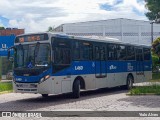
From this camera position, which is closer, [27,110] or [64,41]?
[27,110]

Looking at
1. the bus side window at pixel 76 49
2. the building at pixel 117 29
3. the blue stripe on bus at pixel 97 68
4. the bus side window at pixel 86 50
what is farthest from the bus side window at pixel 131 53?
the building at pixel 117 29

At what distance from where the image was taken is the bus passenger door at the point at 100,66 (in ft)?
64.3

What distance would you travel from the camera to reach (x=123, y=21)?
240 feet

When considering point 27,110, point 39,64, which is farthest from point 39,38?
point 27,110

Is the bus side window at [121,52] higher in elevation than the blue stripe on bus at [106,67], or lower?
higher

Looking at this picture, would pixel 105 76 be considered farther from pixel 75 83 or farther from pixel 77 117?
pixel 77 117

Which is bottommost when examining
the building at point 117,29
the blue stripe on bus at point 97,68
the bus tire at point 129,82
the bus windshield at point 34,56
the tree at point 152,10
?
the bus tire at point 129,82

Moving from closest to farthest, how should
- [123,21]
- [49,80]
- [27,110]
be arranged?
1. [27,110]
2. [49,80]
3. [123,21]

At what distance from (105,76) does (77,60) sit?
3.37 metres

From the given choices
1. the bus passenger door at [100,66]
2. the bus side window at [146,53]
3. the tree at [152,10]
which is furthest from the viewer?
the bus side window at [146,53]

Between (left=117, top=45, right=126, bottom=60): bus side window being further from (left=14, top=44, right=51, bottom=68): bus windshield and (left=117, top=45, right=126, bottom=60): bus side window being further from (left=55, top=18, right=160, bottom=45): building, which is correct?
(left=55, top=18, right=160, bottom=45): building

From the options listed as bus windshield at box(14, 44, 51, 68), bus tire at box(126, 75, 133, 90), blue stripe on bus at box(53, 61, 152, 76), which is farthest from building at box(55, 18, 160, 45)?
bus windshield at box(14, 44, 51, 68)

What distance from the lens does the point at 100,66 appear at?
1989 cm

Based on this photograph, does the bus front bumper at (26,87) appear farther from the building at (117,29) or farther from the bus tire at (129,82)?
the building at (117,29)
